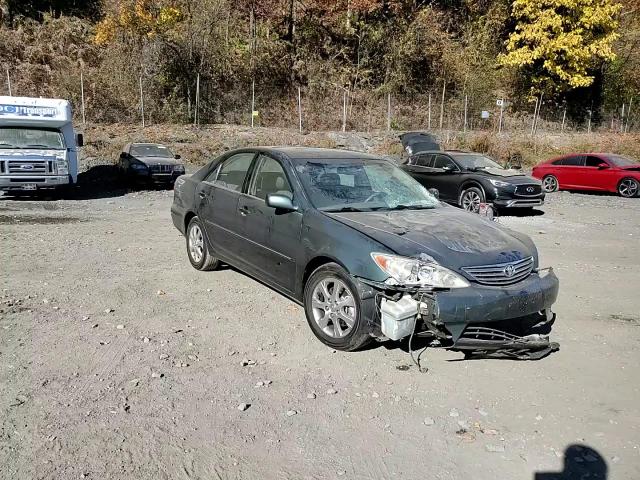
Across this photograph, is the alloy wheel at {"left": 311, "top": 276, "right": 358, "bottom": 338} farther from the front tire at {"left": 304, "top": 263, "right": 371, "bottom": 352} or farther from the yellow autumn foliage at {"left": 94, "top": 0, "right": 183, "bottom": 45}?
the yellow autumn foliage at {"left": 94, "top": 0, "right": 183, "bottom": 45}

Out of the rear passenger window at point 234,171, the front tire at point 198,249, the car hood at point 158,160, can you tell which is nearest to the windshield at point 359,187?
the rear passenger window at point 234,171

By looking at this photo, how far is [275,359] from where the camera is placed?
4.46 metres

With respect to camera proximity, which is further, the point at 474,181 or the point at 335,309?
the point at 474,181

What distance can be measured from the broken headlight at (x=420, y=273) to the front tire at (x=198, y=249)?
3039 millimetres

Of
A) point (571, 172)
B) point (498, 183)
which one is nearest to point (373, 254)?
point (498, 183)

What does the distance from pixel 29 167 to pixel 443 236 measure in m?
12.9

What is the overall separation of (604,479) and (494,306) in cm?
141

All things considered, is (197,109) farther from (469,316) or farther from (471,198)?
(469,316)

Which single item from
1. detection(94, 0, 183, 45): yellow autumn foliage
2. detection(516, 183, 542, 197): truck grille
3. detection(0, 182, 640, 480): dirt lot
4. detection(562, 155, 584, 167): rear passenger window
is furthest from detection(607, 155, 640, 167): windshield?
detection(94, 0, 183, 45): yellow autumn foliage

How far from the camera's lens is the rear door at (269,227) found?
16.7 feet

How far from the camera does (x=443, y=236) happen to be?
456 cm

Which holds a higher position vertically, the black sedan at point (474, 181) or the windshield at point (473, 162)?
the windshield at point (473, 162)

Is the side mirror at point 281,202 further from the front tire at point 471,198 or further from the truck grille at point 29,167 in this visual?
the truck grille at point 29,167

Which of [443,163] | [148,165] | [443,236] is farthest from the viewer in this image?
[148,165]
